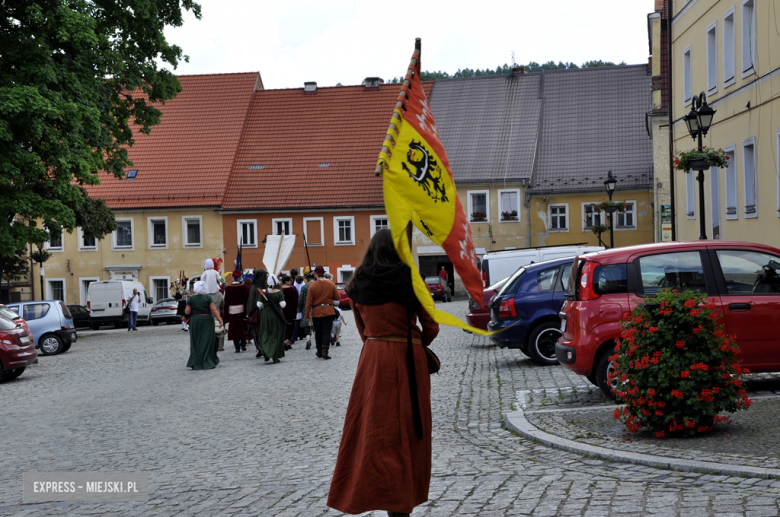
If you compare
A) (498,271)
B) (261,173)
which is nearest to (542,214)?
(261,173)

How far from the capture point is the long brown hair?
5.14 m

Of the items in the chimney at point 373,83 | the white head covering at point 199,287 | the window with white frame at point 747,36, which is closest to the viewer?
the white head covering at point 199,287

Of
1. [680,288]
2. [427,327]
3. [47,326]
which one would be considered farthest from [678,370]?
[47,326]

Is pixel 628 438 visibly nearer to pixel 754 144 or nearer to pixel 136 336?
pixel 754 144

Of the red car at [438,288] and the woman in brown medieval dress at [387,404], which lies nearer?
the woman in brown medieval dress at [387,404]

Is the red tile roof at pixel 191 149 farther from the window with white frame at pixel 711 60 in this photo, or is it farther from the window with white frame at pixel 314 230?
the window with white frame at pixel 711 60

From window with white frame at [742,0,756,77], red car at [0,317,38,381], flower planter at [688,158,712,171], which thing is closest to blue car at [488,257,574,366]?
flower planter at [688,158,712,171]

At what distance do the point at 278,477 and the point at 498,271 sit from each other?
674 inches

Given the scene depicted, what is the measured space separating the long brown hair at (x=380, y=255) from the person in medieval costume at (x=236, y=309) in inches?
622

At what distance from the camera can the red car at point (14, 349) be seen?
56.4 feet

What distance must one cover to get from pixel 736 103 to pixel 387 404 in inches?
771

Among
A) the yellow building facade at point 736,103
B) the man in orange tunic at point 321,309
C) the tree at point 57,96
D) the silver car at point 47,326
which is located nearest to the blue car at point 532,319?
the man in orange tunic at point 321,309

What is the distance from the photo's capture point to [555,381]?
41.6 feet

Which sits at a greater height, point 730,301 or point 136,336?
point 730,301
